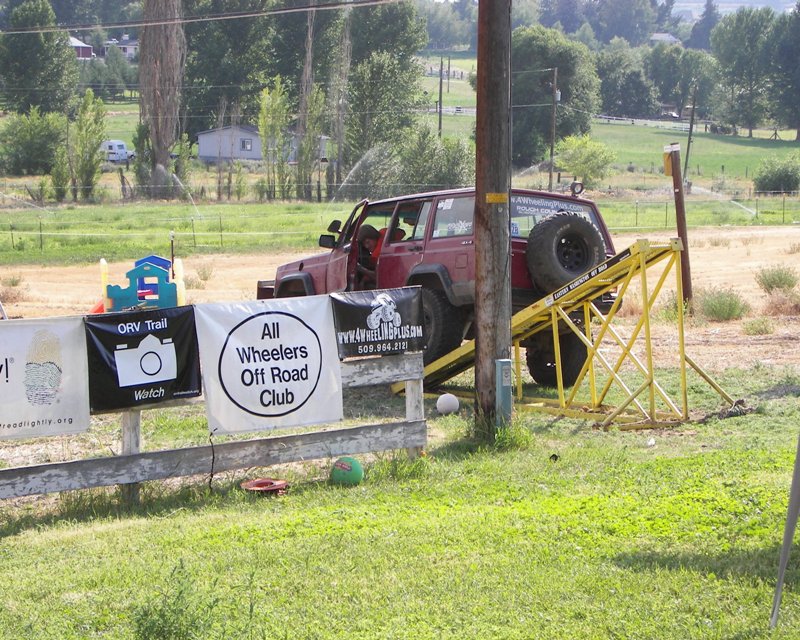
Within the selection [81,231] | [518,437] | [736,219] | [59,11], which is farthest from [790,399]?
[59,11]

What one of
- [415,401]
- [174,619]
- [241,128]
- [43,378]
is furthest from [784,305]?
[241,128]

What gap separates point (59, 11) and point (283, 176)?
107m

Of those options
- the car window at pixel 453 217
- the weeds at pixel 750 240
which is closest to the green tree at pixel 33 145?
the weeds at pixel 750 240

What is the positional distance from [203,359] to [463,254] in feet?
16.2

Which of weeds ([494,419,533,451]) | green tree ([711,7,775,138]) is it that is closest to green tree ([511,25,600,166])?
green tree ([711,7,775,138])

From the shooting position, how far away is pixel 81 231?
4353 centimetres

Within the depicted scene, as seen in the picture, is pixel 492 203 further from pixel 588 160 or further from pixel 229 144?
pixel 229 144

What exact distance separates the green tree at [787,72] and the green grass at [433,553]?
419ft

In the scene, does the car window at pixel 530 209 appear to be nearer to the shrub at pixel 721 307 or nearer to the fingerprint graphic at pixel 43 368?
the fingerprint graphic at pixel 43 368

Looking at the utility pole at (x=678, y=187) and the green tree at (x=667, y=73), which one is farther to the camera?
the green tree at (x=667, y=73)

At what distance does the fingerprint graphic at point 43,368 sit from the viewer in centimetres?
796

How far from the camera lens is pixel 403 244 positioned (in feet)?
44.4

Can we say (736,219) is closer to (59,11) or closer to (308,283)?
(308,283)

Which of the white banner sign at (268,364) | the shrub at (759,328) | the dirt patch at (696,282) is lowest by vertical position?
the dirt patch at (696,282)
